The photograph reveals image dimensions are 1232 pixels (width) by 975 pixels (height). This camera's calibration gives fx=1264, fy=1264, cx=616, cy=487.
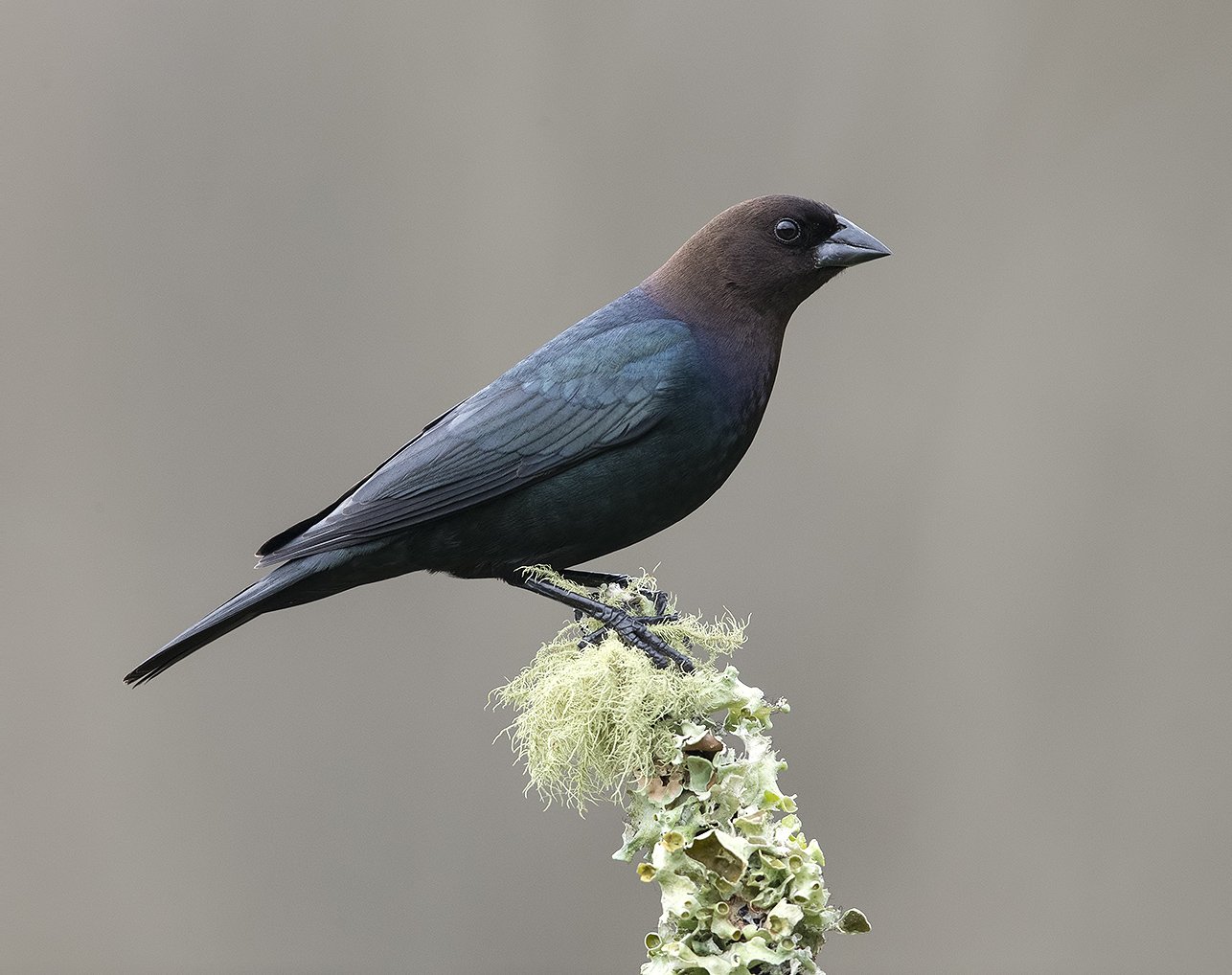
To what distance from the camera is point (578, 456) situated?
Result: 3.10 metres

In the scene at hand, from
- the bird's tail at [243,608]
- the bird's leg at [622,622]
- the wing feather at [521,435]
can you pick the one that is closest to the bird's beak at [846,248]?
the wing feather at [521,435]

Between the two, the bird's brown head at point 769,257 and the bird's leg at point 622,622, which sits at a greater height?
the bird's brown head at point 769,257

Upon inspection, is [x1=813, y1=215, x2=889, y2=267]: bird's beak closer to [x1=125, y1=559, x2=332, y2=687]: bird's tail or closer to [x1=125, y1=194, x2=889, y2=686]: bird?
[x1=125, y1=194, x2=889, y2=686]: bird

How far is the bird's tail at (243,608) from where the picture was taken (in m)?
3.03

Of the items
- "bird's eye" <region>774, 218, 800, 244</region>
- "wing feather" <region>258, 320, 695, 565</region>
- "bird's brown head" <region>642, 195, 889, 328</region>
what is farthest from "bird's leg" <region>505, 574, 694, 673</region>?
"bird's eye" <region>774, 218, 800, 244</region>

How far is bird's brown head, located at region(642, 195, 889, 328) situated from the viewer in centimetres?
332

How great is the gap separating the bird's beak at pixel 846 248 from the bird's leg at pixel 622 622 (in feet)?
3.63

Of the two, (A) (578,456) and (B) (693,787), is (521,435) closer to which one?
(A) (578,456)

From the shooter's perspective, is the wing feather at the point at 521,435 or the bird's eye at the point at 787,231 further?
the bird's eye at the point at 787,231

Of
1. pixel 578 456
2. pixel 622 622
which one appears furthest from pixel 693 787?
pixel 578 456

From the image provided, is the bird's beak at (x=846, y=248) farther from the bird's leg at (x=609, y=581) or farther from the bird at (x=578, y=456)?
the bird's leg at (x=609, y=581)

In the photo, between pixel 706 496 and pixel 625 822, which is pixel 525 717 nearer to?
pixel 625 822

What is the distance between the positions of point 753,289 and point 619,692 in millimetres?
1278

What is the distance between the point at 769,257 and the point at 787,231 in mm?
82
